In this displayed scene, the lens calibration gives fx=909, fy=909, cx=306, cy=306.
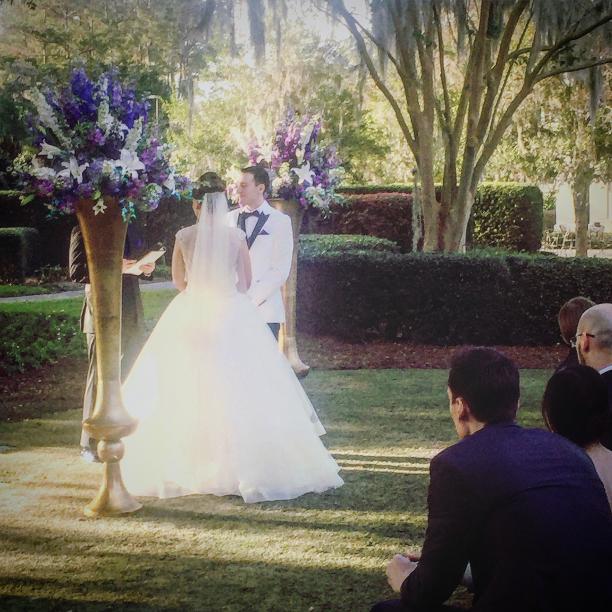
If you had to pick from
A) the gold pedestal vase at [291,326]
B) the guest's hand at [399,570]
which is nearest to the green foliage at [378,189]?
the gold pedestal vase at [291,326]

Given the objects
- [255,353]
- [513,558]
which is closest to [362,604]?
[513,558]

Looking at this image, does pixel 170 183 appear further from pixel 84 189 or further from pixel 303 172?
pixel 303 172

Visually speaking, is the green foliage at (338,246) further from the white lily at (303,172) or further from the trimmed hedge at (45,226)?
the trimmed hedge at (45,226)

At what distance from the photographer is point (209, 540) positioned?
4.82 meters

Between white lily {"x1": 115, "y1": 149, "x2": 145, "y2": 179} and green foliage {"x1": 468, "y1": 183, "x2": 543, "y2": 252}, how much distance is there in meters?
19.0

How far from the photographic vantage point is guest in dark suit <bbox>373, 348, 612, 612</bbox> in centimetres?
247

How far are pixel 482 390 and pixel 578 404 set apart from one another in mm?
371

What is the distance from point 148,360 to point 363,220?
17820mm

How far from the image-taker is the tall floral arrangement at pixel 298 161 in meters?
8.97

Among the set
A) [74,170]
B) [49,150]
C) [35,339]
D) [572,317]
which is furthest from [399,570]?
[35,339]

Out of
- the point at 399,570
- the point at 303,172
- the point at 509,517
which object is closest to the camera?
the point at 509,517

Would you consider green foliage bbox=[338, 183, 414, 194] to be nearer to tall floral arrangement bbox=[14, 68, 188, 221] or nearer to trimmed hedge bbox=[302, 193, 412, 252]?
trimmed hedge bbox=[302, 193, 412, 252]

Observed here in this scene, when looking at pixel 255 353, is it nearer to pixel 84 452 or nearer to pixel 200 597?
pixel 84 452

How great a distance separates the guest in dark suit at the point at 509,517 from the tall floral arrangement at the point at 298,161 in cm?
643
